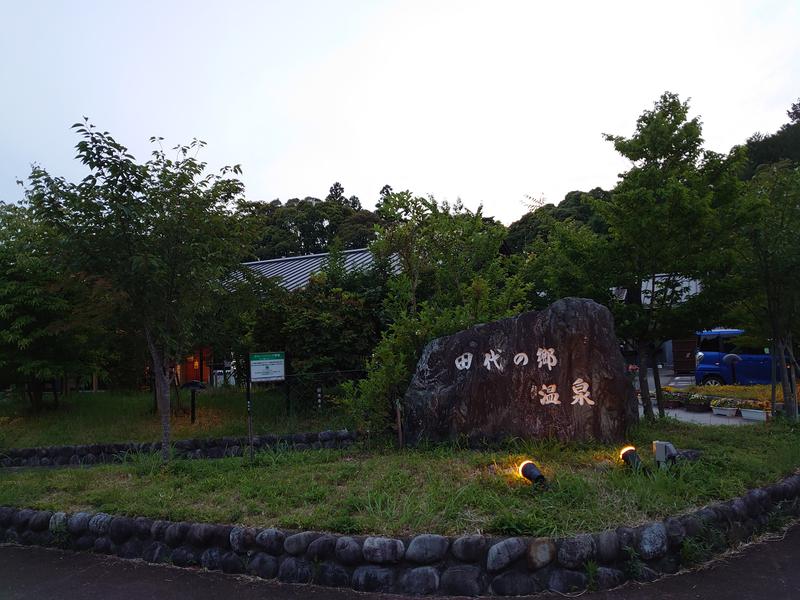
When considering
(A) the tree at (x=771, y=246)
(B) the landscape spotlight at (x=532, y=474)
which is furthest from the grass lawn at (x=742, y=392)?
(B) the landscape spotlight at (x=532, y=474)

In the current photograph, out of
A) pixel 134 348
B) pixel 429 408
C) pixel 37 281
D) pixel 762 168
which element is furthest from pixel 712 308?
pixel 37 281

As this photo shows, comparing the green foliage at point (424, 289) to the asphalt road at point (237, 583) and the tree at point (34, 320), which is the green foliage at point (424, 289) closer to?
the asphalt road at point (237, 583)

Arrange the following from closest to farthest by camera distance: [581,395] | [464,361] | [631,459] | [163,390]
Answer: [631,459] → [581,395] → [464,361] → [163,390]

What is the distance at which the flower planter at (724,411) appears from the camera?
46.4 feet

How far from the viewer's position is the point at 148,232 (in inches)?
319

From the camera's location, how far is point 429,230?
1183cm

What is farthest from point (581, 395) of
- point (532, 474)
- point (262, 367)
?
point (262, 367)

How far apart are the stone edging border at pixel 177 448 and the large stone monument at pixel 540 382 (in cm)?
245

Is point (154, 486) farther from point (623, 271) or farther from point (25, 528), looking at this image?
point (623, 271)

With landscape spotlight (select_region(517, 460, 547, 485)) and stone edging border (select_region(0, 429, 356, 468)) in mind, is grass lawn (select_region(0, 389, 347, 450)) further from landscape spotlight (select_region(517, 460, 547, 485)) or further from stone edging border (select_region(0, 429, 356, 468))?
landscape spotlight (select_region(517, 460, 547, 485))

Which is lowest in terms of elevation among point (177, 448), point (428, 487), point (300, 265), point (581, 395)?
point (177, 448)

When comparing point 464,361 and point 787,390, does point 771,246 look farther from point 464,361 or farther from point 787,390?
point 464,361

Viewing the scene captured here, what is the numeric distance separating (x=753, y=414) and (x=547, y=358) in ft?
28.5

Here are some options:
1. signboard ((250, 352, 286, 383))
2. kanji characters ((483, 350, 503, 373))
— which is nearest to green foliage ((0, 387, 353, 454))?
signboard ((250, 352, 286, 383))
